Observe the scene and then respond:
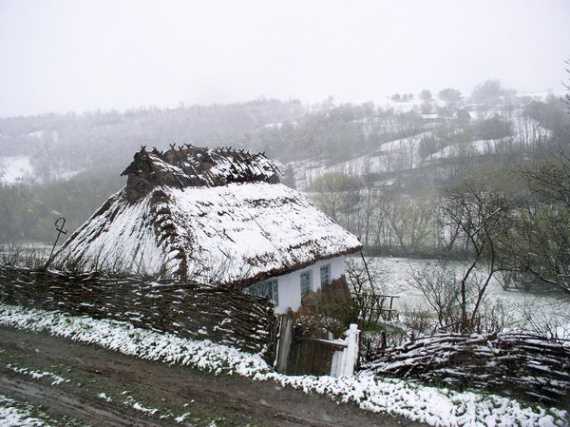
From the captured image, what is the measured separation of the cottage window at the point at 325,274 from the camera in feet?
53.6

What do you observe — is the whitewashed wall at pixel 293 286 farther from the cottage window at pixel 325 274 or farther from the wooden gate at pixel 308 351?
the wooden gate at pixel 308 351

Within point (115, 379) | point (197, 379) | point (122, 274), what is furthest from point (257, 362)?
point (122, 274)

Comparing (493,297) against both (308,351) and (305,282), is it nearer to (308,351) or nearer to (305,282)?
(305,282)

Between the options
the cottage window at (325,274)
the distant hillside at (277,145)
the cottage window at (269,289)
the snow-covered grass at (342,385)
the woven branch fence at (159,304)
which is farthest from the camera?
the distant hillside at (277,145)

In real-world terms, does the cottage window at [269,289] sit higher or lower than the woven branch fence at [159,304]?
lower

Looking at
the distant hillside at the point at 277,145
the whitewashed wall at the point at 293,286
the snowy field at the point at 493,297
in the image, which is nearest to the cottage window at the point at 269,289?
→ the whitewashed wall at the point at 293,286

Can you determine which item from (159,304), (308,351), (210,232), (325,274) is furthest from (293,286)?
(308,351)

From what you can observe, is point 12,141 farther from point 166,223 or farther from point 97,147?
point 166,223

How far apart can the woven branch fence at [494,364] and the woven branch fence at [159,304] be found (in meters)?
2.27

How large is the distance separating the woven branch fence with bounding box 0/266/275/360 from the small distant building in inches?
32.8

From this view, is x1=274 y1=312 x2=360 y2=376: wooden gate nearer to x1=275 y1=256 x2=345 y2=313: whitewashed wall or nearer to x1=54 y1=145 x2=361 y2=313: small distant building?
x1=54 y1=145 x2=361 y2=313: small distant building

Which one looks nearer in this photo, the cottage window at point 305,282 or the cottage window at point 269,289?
the cottage window at point 269,289

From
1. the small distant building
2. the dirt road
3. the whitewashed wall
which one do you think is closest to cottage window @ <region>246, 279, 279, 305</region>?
→ the small distant building

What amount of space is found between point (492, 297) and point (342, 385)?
23.4 meters
